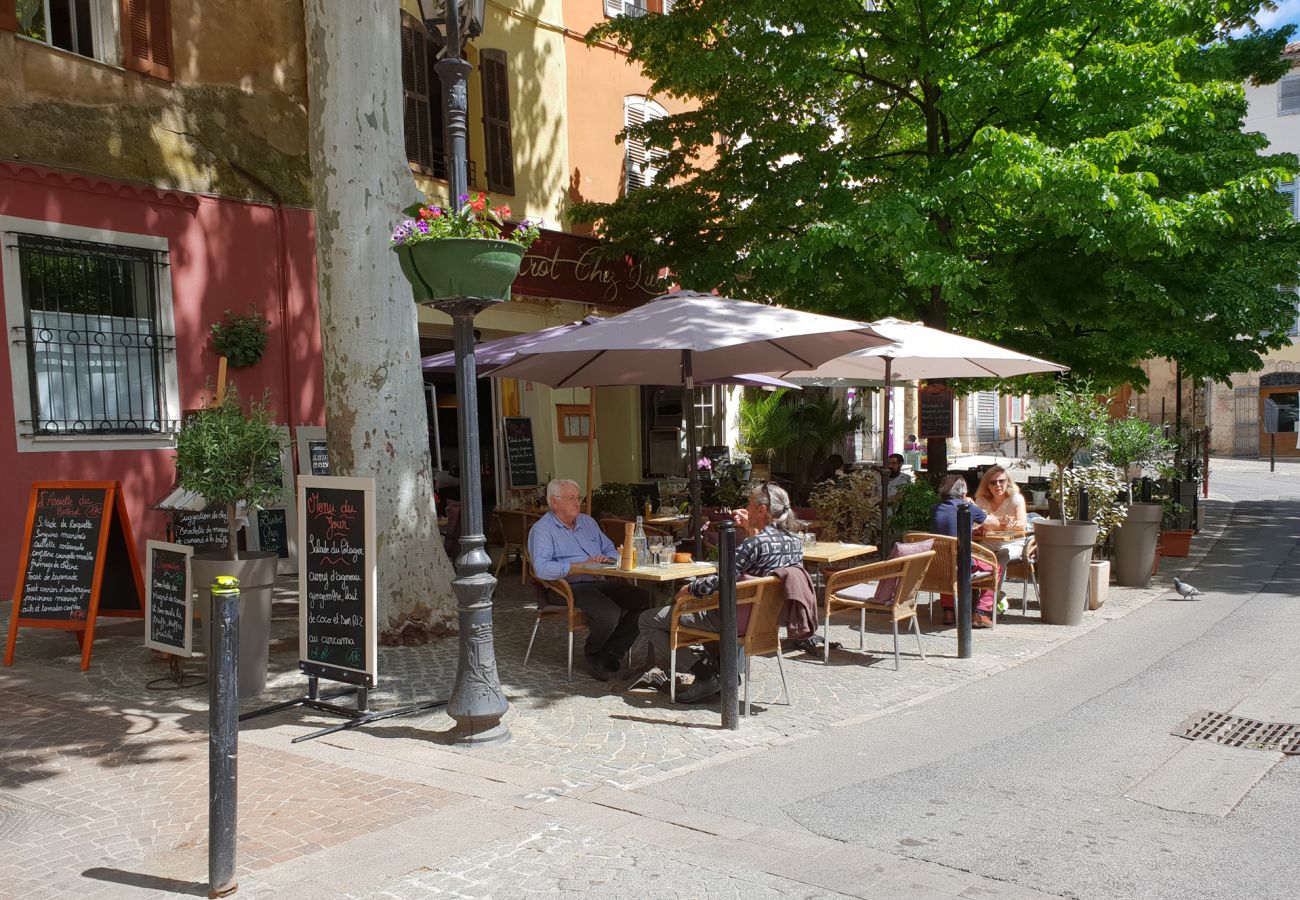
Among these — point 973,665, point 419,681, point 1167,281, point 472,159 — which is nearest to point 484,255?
point 419,681

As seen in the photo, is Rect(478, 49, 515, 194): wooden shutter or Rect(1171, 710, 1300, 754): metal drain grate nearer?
Rect(1171, 710, 1300, 754): metal drain grate

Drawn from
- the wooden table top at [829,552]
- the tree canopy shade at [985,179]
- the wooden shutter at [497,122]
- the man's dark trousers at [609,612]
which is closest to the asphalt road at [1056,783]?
the wooden table top at [829,552]

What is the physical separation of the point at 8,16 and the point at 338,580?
23.4 ft

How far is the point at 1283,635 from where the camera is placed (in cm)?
823

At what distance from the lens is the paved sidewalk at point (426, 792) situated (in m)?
3.98

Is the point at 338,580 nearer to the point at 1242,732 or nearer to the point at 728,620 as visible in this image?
the point at 728,620

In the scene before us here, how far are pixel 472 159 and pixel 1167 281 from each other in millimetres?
8890

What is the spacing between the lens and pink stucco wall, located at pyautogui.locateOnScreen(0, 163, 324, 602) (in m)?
9.46

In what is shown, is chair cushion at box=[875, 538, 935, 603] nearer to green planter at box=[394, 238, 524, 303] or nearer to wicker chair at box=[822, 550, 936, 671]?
wicker chair at box=[822, 550, 936, 671]

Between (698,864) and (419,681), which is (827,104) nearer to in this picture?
(419,681)

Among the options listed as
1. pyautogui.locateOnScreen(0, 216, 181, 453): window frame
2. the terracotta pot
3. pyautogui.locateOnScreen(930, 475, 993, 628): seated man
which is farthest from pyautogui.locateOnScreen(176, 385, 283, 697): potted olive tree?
the terracotta pot

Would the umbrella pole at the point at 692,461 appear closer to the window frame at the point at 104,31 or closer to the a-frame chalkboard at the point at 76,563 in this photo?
the a-frame chalkboard at the point at 76,563

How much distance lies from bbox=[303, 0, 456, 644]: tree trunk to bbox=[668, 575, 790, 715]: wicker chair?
8.86 ft

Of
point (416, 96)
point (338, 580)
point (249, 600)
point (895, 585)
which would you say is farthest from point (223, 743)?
point (416, 96)
